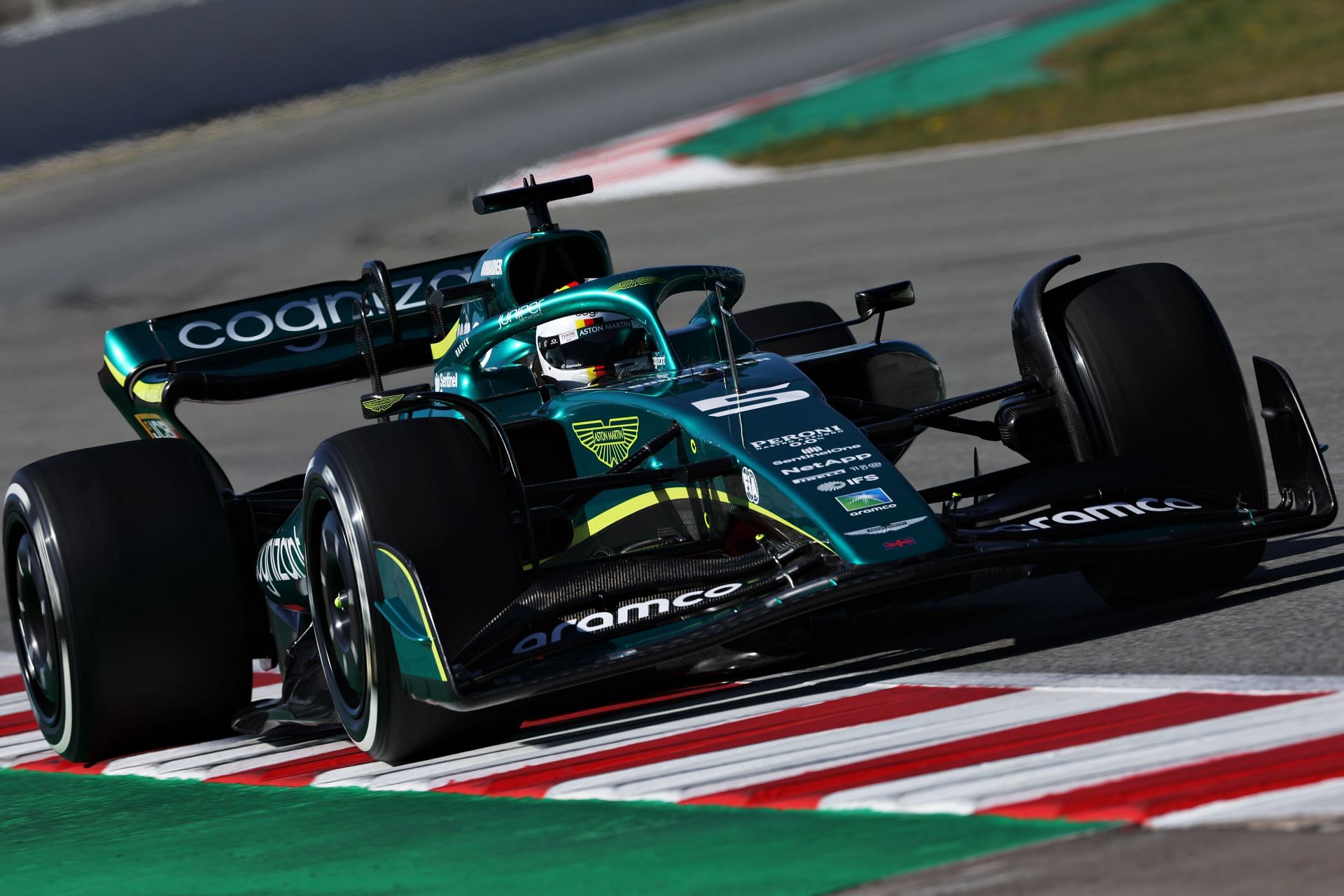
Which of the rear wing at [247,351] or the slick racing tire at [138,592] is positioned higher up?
the rear wing at [247,351]

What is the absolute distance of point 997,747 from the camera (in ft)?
15.1

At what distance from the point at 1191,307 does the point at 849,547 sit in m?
1.56

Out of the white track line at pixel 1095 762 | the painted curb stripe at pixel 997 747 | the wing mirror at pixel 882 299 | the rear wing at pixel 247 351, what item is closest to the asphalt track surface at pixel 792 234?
the painted curb stripe at pixel 997 747

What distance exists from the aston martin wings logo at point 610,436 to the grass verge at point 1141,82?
17.0 m

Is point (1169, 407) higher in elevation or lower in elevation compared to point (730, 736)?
higher

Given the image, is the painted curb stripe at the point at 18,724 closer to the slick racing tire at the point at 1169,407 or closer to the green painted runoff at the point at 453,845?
the green painted runoff at the point at 453,845

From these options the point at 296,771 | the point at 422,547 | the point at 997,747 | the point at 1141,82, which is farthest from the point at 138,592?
the point at 1141,82

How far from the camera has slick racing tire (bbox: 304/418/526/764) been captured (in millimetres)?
5340

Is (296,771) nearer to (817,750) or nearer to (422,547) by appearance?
(422,547)

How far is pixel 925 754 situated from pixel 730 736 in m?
0.70

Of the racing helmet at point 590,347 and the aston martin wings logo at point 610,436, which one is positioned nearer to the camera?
the aston martin wings logo at point 610,436

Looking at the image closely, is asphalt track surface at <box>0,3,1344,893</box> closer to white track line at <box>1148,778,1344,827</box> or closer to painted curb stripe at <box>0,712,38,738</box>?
white track line at <box>1148,778,1344,827</box>

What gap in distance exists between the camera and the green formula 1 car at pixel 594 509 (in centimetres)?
536

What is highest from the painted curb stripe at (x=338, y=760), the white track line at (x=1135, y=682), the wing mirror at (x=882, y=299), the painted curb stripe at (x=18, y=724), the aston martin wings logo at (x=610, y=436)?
the wing mirror at (x=882, y=299)
